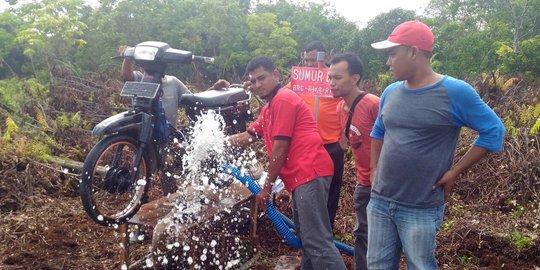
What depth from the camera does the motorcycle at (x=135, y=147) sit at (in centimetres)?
360

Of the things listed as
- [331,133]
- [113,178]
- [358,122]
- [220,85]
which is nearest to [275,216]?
[331,133]

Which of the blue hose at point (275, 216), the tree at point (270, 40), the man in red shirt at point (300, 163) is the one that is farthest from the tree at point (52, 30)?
the man in red shirt at point (300, 163)

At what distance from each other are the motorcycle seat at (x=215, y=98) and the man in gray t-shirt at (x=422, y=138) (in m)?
2.44

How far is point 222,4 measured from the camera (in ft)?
52.5

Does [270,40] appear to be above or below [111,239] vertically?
above

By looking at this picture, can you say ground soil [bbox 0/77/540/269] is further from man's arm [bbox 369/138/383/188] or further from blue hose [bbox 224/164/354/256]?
man's arm [bbox 369/138/383/188]

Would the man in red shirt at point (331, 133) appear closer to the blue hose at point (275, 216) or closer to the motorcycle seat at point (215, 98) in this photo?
the blue hose at point (275, 216)

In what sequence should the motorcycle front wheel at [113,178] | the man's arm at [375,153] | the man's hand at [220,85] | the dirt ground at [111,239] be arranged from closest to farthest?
1. the man's arm at [375,153]
2. the motorcycle front wheel at [113,178]
3. the dirt ground at [111,239]
4. the man's hand at [220,85]

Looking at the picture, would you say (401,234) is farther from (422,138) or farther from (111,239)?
(111,239)

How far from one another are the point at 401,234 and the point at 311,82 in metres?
2.04

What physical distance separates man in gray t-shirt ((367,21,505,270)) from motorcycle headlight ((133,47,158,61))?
208 cm

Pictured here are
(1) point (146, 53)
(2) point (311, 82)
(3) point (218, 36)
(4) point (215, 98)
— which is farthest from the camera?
(3) point (218, 36)

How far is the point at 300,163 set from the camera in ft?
Result: 10.4

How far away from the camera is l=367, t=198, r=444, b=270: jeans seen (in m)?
2.44
